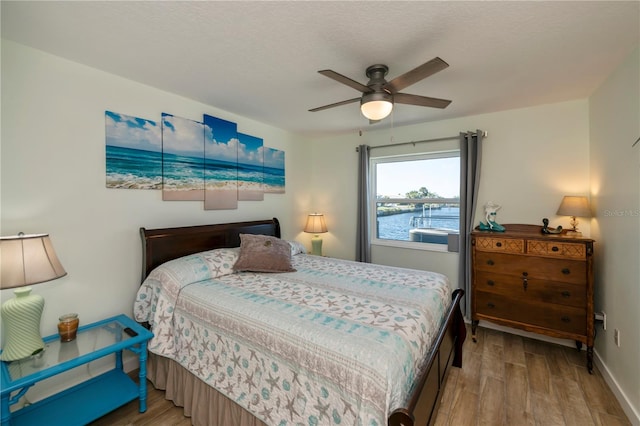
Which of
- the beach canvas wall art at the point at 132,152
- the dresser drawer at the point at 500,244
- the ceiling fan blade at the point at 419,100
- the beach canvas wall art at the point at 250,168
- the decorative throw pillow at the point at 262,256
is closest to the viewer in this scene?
the ceiling fan blade at the point at 419,100

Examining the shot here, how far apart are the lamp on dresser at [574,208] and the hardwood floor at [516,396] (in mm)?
1251

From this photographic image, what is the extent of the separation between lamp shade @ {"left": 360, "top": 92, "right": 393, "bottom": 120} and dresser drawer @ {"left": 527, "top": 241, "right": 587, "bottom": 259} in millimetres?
1992

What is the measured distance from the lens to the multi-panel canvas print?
7.41 ft

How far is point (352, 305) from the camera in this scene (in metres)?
1.73

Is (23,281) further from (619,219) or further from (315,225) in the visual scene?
(619,219)

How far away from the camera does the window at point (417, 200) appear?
3.44 metres

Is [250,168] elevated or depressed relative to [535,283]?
elevated

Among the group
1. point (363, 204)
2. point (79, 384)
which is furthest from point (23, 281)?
point (363, 204)

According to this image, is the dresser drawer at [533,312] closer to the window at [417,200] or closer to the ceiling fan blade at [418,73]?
the window at [417,200]

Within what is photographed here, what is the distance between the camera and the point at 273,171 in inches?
145

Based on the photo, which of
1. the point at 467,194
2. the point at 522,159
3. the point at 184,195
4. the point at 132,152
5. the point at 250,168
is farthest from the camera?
the point at 250,168

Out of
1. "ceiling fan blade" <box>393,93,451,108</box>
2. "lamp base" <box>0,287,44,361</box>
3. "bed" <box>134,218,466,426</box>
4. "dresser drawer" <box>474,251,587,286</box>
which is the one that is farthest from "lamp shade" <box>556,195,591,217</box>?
"lamp base" <box>0,287,44,361</box>

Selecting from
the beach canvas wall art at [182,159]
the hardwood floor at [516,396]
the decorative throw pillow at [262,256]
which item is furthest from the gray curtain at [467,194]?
→ the beach canvas wall art at [182,159]

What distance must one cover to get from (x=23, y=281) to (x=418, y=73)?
2.53 m
